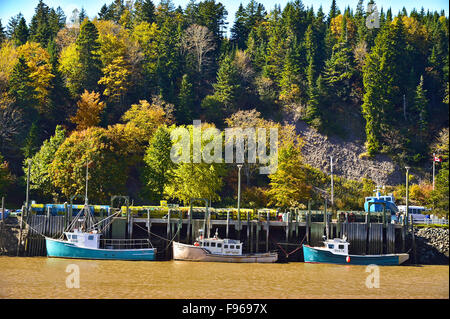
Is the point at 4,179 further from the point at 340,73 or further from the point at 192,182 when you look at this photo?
the point at 340,73

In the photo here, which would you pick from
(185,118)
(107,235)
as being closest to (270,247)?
(107,235)

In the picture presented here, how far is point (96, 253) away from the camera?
5156cm

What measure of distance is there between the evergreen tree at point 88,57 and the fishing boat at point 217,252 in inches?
1976

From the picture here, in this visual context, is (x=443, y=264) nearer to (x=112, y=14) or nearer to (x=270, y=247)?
(x=270, y=247)

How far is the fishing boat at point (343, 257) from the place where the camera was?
51.8 m

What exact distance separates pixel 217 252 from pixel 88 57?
55259 mm

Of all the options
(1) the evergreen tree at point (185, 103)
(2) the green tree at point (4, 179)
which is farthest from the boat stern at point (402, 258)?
(1) the evergreen tree at point (185, 103)

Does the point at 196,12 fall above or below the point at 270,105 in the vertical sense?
above

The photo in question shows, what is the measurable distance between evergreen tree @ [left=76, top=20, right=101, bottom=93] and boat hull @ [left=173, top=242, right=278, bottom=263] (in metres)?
50.3

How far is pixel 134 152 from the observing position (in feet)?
259

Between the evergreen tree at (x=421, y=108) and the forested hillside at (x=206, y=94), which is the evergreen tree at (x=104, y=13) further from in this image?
the evergreen tree at (x=421, y=108)

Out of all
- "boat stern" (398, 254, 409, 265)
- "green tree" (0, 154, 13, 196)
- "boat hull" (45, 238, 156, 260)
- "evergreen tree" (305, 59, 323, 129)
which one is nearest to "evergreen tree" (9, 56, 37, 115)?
"green tree" (0, 154, 13, 196)

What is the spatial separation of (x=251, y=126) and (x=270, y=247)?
32.3 metres

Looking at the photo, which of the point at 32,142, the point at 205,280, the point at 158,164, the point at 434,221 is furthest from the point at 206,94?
the point at 205,280
